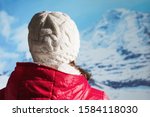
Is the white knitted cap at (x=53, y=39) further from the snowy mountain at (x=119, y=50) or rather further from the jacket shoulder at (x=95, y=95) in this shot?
the snowy mountain at (x=119, y=50)

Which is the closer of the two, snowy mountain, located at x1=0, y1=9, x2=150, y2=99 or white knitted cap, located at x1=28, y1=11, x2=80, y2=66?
white knitted cap, located at x1=28, y1=11, x2=80, y2=66

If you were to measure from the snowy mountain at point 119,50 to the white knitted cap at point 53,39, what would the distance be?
16.7 inches

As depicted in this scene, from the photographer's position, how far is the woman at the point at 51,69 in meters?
1.05

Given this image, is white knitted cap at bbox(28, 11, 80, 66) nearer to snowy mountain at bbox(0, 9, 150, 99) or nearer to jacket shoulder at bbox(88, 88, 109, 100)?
jacket shoulder at bbox(88, 88, 109, 100)

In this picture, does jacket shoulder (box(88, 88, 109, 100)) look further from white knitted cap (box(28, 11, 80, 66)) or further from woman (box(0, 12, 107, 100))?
white knitted cap (box(28, 11, 80, 66))

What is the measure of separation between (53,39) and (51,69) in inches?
4.3

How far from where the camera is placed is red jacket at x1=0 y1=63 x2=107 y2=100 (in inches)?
41.1

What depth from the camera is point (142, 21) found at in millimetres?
1626

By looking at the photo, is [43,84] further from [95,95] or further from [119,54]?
[119,54]

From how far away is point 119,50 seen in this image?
1.60 metres

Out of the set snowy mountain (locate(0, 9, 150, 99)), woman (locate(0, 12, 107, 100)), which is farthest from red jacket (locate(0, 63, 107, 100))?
snowy mountain (locate(0, 9, 150, 99))

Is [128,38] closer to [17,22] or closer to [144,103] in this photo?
[144,103]

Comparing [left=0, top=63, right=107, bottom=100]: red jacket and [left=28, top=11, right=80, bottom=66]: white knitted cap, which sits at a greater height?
[left=28, top=11, right=80, bottom=66]: white knitted cap

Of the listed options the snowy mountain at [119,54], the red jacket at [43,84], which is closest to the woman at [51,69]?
the red jacket at [43,84]
